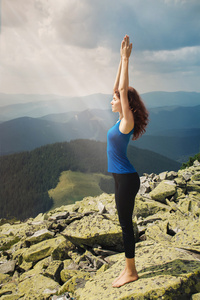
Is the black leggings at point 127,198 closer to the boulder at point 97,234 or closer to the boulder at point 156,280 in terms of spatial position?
the boulder at point 156,280

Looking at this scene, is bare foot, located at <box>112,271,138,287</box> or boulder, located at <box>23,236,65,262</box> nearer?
bare foot, located at <box>112,271,138,287</box>

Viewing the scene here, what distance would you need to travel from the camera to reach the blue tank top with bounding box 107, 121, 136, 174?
505 cm

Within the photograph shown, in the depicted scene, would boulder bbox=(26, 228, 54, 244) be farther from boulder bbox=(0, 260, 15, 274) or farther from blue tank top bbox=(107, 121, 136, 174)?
blue tank top bbox=(107, 121, 136, 174)

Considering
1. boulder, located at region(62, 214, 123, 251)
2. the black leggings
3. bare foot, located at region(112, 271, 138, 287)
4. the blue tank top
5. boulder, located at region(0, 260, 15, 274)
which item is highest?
the blue tank top

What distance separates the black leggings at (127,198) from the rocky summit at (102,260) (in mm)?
982

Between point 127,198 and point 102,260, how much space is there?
4.24 metres

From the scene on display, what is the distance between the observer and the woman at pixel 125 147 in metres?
4.93

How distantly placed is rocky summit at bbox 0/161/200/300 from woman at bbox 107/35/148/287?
0.79m

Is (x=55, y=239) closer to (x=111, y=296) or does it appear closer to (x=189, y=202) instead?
(x=111, y=296)

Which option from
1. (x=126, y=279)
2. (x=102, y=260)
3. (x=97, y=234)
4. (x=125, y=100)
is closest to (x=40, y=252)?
(x=97, y=234)

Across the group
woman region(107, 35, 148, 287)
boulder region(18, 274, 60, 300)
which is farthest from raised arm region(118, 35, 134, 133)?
boulder region(18, 274, 60, 300)

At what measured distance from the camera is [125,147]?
16.9 ft

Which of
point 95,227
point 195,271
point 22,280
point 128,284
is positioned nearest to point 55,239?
point 22,280

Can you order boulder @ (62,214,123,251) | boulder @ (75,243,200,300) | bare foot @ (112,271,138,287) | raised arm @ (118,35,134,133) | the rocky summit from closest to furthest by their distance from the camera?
boulder @ (75,243,200,300) → raised arm @ (118,35,134,133) → the rocky summit → bare foot @ (112,271,138,287) → boulder @ (62,214,123,251)
